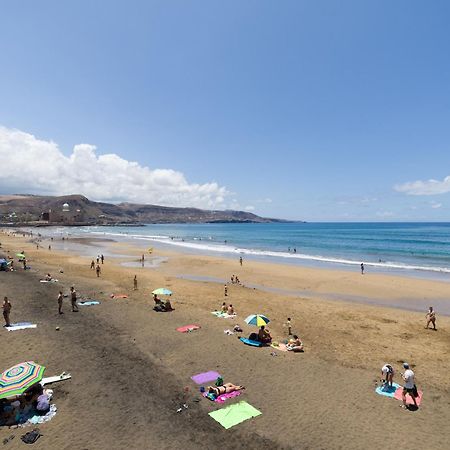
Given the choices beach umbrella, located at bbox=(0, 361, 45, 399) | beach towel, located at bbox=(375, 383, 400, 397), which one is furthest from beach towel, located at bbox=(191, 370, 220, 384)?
beach towel, located at bbox=(375, 383, 400, 397)

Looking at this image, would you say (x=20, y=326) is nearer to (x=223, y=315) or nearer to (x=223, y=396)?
(x=223, y=315)

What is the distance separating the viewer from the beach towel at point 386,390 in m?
11.0

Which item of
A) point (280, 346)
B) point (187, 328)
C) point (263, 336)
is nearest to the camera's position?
point (280, 346)

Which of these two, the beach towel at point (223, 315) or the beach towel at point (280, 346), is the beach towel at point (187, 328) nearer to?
the beach towel at point (223, 315)

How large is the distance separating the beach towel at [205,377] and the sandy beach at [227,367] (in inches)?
12.5

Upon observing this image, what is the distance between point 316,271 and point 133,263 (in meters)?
23.2

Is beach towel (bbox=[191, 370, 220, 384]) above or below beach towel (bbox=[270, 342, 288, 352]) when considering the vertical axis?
below

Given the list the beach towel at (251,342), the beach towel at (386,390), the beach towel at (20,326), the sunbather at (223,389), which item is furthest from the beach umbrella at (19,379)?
the beach towel at (386,390)

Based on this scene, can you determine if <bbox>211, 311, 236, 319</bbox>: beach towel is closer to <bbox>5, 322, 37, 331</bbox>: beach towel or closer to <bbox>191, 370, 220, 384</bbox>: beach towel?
<bbox>191, 370, 220, 384</bbox>: beach towel

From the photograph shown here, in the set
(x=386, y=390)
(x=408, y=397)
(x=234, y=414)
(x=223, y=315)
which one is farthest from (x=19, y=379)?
(x=408, y=397)

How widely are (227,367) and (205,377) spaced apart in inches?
46.5

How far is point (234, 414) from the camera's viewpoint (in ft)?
31.3

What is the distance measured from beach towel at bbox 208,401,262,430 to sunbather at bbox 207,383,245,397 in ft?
2.00

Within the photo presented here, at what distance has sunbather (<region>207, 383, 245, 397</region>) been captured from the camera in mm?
10430
